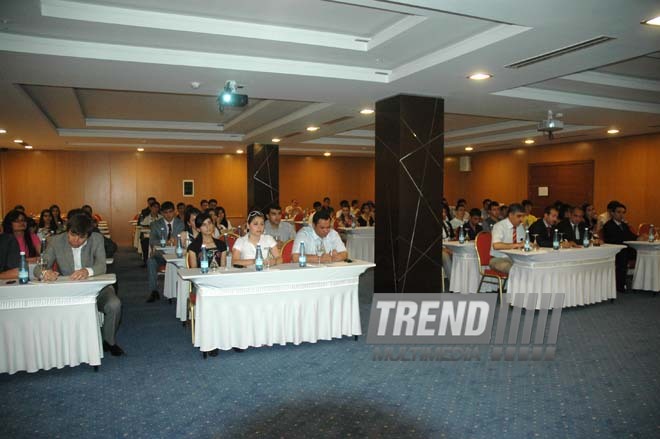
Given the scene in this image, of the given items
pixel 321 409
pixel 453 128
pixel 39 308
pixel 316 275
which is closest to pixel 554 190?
pixel 453 128

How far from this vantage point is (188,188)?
17859 mm

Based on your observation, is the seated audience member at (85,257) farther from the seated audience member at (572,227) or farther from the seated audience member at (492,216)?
the seated audience member at (492,216)

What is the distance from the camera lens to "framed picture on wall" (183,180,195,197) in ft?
58.5

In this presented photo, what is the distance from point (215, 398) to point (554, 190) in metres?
13.2

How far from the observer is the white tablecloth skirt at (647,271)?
A: 805cm

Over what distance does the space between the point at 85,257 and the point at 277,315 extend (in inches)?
79.1

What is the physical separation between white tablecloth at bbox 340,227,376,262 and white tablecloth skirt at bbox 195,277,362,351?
5.91 m

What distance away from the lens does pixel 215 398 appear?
13.5 feet

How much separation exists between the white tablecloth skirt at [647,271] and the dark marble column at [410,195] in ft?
11.1

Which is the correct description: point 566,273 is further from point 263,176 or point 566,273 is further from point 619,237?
point 263,176

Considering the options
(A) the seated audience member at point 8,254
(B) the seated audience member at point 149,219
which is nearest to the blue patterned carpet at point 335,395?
(A) the seated audience member at point 8,254

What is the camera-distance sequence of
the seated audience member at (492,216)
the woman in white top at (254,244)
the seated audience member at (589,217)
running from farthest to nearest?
the seated audience member at (492,216) < the seated audience member at (589,217) < the woman in white top at (254,244)

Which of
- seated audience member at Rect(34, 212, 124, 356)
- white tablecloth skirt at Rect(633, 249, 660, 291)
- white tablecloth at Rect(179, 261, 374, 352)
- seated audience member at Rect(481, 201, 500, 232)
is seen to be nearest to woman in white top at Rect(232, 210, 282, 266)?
white tablecloth at Rect(179, 261, 374, 352)

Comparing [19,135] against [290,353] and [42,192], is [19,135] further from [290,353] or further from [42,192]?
[290,353]
